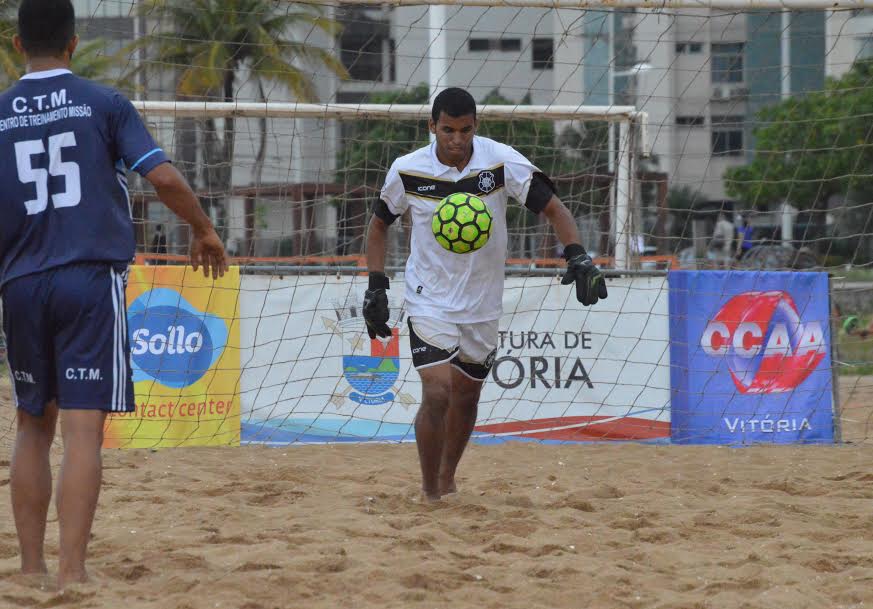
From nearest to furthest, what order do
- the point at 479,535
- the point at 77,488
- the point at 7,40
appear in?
the point at 77,488 → the point at 479,535 → the point at 7,40

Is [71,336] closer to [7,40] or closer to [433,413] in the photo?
[433,413]

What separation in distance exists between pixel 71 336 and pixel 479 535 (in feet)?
5.96

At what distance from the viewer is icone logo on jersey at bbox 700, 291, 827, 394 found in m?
8.02

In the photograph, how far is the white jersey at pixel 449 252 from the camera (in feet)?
17.4

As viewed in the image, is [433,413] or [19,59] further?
[19,59]

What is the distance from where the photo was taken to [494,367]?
318 inches

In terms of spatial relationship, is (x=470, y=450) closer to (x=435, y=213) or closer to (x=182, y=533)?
(x=435, y=213)

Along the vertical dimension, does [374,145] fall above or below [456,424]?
above

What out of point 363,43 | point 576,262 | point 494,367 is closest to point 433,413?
point 576,262

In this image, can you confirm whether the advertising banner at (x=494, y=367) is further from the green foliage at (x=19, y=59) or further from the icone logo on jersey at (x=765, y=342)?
the green foliage at (x=19, y=59)

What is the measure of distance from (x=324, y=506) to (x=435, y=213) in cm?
147

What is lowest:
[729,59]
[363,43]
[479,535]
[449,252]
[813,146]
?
[479,535]

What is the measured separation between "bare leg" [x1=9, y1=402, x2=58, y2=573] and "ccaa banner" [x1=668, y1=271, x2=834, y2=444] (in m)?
5.26

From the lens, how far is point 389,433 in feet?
26.4
